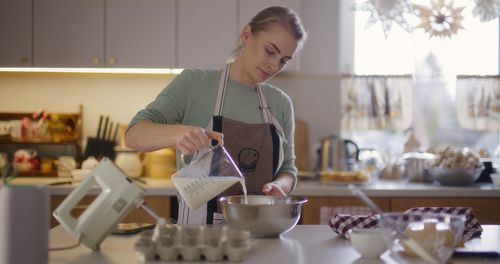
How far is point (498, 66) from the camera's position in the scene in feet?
14.5

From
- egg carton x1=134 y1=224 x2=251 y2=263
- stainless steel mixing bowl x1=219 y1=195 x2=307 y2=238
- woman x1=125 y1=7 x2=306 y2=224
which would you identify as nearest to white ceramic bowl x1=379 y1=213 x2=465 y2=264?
egg carton x1=134 y1=224 x2=251 y2=263

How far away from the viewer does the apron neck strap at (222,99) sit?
2.46 metres

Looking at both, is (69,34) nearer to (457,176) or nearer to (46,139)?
(46,139)

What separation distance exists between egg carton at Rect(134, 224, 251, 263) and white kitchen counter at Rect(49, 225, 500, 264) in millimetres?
47

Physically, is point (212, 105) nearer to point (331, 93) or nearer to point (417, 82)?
point (331, 93)

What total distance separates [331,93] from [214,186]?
2.53 metres

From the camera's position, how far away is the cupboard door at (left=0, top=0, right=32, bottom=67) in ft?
12.9

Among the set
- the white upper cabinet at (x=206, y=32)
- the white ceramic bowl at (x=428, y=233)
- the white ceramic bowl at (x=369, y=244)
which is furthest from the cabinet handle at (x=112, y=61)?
the white ceramic bowl at (x=428, y=233)

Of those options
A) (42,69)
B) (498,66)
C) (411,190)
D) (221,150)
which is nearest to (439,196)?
(411,190)

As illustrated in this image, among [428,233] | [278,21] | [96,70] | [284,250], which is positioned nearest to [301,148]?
[96,70]

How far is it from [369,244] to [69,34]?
9.19 feet

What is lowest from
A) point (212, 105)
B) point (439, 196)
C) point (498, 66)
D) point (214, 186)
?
point (439, 196)

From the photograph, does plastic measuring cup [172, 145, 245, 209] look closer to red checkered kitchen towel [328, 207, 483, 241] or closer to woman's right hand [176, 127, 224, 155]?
woman's right hand [176, 127, 224, 155]

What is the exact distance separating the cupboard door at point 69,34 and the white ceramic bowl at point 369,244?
2639 millimetres
